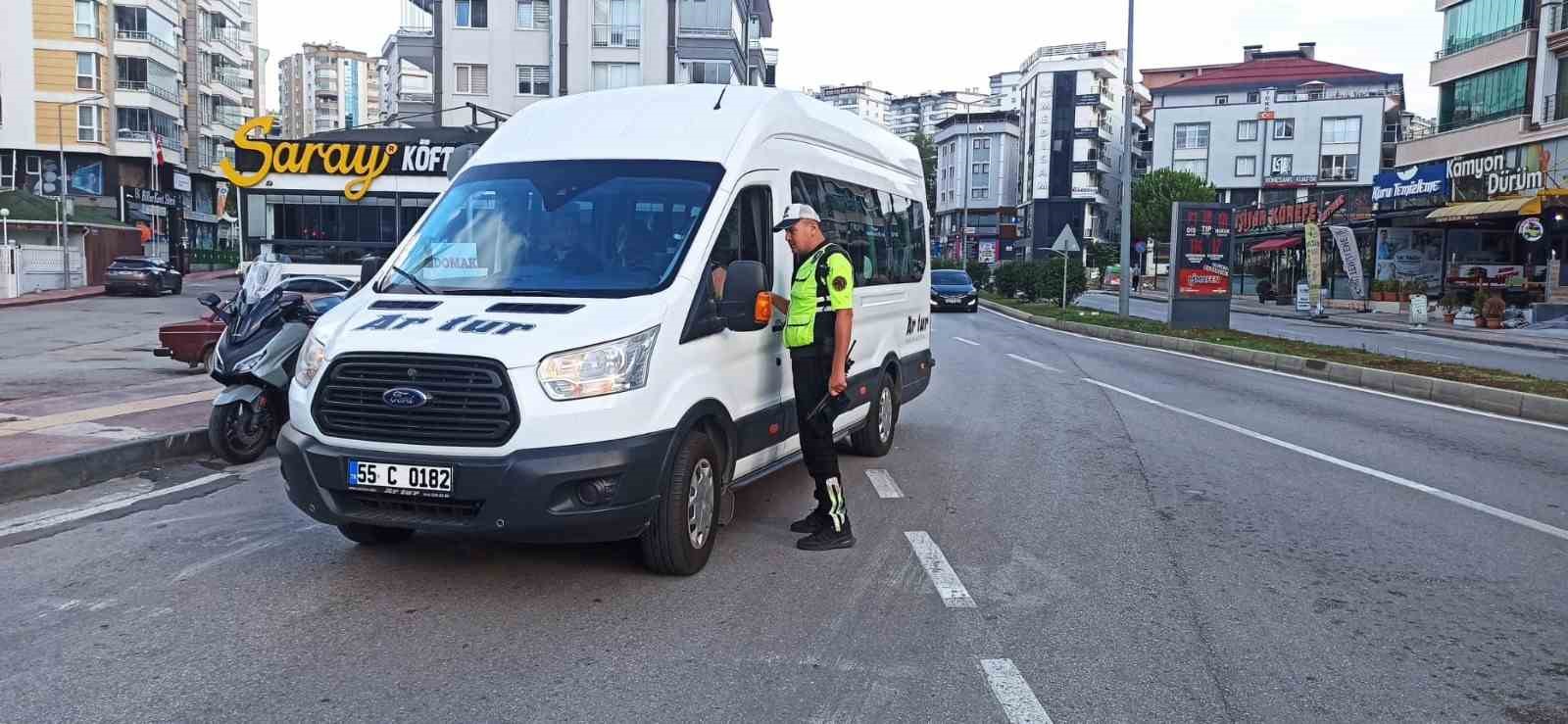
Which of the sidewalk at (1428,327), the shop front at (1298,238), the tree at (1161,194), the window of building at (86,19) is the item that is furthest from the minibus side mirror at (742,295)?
the tree at (1161,194)

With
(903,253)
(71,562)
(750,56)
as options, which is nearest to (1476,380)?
(903,253)

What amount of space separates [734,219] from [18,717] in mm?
3711

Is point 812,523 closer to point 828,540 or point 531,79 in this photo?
point 828,540

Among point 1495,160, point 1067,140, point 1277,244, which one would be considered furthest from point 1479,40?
point 1067,140

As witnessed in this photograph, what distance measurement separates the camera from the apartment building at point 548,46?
169 ft

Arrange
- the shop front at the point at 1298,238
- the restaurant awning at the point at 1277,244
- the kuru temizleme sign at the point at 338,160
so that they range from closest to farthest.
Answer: the kuru temizleme sign at the point at 338,160 → the shop front at the point at 1298,238 → the restaurant awning at the point at 1277,244

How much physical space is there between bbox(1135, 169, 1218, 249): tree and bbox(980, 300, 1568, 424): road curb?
192 feet

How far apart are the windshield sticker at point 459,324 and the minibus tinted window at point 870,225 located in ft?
7.65

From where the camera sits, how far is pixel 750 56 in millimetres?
62188

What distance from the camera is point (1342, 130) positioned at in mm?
80625

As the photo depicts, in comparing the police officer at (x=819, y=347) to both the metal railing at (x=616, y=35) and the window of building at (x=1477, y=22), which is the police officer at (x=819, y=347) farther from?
the metal railing at (x=616, y=35)

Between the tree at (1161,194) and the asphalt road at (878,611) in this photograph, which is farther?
the tree at (1161,194)

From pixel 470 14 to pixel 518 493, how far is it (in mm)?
50917

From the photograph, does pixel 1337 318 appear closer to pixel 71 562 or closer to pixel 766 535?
pixel 766 535
